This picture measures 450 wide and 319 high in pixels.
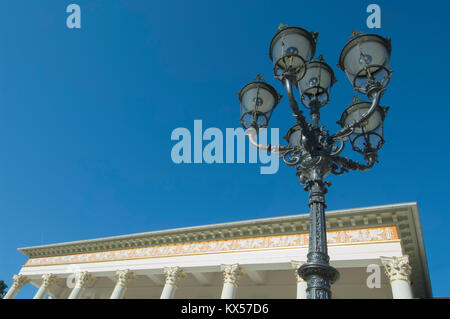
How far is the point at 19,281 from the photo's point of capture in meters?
20.7

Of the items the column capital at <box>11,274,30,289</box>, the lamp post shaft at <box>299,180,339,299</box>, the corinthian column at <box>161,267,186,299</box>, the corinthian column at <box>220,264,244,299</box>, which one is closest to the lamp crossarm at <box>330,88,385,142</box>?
the lamp post shaft at <box>299,180,339,299</box>

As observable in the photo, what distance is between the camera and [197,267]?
Result: 1513 centimetres

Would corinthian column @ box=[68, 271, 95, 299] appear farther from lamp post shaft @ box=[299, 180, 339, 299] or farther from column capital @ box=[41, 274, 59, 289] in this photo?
lamp post shaft @ box=[299, 180, 339, 299]

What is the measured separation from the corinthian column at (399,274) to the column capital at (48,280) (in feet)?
61.6

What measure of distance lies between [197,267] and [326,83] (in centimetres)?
1226

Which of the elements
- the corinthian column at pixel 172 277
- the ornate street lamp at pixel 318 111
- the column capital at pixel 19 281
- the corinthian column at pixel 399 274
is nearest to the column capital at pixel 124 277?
the corinthian column at pixel 172 277

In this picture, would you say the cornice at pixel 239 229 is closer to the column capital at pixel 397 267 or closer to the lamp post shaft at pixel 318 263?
the column capital at pixel 397 267

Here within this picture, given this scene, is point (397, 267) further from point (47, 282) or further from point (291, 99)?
point (47, 282)

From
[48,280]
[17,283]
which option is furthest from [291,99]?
[17,283]

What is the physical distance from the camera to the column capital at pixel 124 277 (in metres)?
16.5

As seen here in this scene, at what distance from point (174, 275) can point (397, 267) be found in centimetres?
971
